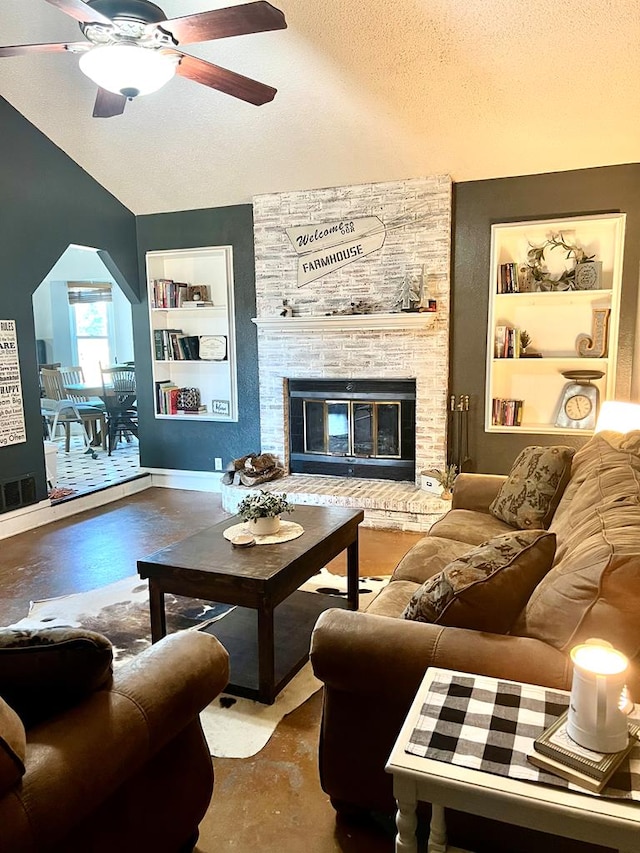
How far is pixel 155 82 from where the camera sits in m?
2.56

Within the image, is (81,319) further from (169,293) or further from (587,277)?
(587,277)

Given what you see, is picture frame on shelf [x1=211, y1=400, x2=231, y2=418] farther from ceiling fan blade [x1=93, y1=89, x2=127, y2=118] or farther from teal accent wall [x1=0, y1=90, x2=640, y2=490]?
ceiling fan blade [x1=93, y1=89, x2=127, y2=118]

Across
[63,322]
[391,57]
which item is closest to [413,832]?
[391,57]

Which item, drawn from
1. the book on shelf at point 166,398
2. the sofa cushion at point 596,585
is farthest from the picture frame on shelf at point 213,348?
the sofa cushion at point 596,585

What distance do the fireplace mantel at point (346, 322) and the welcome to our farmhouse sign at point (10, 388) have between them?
74.3 inches

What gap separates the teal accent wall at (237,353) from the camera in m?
5.54

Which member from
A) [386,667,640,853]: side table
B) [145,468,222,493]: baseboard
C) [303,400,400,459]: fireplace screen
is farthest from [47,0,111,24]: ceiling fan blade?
[145,468,222,493]: baseboard

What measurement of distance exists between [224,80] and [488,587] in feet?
8.21

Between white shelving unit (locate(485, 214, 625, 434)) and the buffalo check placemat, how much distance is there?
3.60 metres

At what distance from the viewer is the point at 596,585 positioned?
1.48 m

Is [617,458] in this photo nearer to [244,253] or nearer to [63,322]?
[244,253]

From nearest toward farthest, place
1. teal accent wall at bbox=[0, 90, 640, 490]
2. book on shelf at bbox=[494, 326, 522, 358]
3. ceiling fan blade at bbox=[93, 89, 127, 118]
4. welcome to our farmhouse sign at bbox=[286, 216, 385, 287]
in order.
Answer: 1. ceiling fan blade at bbox=[93, 89, 127, 118]
2. teal accent wall at bbox=[0, 90, 640, 490]
3. book on shelf at bbox=[494, 326, 522, 358]
4. welcome to our farmhouse sign at bbox=[286, 216, 385, 287]

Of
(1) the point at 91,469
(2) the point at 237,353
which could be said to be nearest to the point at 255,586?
(2) the point at 237,353

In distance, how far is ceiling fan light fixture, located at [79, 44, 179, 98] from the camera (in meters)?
2.41
